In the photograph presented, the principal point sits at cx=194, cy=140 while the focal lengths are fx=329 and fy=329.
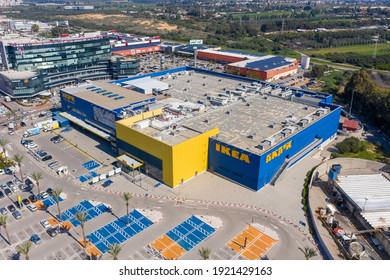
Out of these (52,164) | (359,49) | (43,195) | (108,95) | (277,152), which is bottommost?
(43,195)

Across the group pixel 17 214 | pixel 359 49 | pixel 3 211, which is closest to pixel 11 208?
pixel 3 211

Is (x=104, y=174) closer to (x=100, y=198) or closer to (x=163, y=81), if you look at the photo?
(x=100, y=198)

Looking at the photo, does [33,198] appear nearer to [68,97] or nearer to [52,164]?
[52,164]

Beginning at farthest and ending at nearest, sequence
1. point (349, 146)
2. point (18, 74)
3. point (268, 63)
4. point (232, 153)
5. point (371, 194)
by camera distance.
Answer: point (268, 63) → point (18, 74) → point (349, 146) → point (232, 153) → point (371, 194)

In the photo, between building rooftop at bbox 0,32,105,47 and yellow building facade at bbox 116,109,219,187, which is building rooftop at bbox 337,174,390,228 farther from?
building rooftop at bbox 0,32,105,47

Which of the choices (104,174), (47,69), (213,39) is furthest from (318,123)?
(213,39)

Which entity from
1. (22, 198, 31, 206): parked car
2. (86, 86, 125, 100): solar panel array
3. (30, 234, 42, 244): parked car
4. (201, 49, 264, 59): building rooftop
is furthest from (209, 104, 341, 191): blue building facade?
(201, 49, 264, 59): building rooftop

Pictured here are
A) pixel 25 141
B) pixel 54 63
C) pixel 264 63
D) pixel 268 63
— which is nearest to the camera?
pixel 25 141
